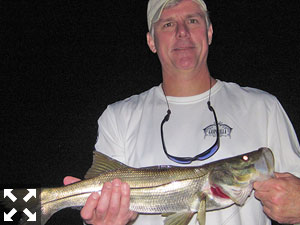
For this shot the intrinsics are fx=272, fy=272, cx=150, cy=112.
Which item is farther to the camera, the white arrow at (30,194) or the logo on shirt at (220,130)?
the logo on shirt at (220,130)

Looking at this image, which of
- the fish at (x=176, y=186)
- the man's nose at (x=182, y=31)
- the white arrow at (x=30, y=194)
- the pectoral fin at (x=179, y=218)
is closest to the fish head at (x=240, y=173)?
the fish at (x=176, y=186)

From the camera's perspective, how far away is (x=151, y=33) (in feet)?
10.0

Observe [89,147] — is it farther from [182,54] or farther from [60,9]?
[182,54]

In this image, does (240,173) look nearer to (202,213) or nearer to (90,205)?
(202,213)

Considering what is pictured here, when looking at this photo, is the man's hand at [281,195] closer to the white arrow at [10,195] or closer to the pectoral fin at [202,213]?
the pectoral fin at [202,213]

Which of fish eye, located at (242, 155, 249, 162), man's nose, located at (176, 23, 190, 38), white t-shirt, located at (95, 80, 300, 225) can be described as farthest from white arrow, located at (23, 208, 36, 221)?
man's nose, located at (176, 23, 190, 38)

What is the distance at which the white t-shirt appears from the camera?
2.32 meters

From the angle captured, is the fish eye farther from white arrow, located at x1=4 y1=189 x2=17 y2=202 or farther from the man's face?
white arrow, located at x1=4 y1=189 x2=17 y2=202

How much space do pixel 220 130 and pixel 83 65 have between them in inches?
328

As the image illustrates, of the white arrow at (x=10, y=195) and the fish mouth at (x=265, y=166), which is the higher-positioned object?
the fish mouth at (x=265, y=166)

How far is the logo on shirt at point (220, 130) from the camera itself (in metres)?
2.42

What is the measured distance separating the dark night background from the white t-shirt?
22.9 feet

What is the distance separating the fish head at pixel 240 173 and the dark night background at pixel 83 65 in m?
7.56

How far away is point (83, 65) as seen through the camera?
9953 mm
